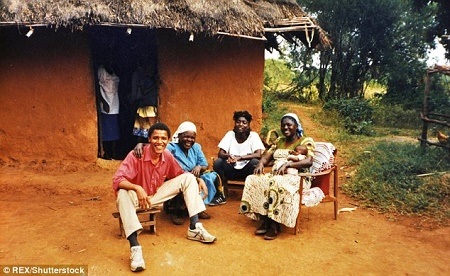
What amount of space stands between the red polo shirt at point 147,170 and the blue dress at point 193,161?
0.46 m

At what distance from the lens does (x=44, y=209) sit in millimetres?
4730

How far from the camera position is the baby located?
13.8ft

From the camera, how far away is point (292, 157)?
4.21m

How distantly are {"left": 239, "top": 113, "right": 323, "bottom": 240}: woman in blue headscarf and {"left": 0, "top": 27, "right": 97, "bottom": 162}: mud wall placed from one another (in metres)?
2.91

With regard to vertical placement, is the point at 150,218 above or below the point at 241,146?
below

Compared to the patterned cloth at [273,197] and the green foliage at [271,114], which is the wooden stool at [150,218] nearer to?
the patterned cloth at [273,197]

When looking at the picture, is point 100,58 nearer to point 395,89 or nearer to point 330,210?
point 330,210

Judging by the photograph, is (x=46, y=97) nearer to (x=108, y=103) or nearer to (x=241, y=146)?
(x=108, y=103)

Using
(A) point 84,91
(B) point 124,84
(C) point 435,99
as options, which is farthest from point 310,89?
(A) point 84,91

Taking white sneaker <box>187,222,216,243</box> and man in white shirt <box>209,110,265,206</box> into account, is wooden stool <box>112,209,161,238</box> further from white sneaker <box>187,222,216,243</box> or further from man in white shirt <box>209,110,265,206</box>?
man in white shirt <box>209,110,265,206</box>

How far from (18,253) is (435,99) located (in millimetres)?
11706

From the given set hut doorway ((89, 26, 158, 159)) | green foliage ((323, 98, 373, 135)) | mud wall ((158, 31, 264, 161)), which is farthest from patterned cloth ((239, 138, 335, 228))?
green foliage ((323, 98, 373, 135))

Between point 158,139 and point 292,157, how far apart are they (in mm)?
1375

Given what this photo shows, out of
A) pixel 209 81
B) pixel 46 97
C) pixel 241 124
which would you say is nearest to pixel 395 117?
pixel 209 81
